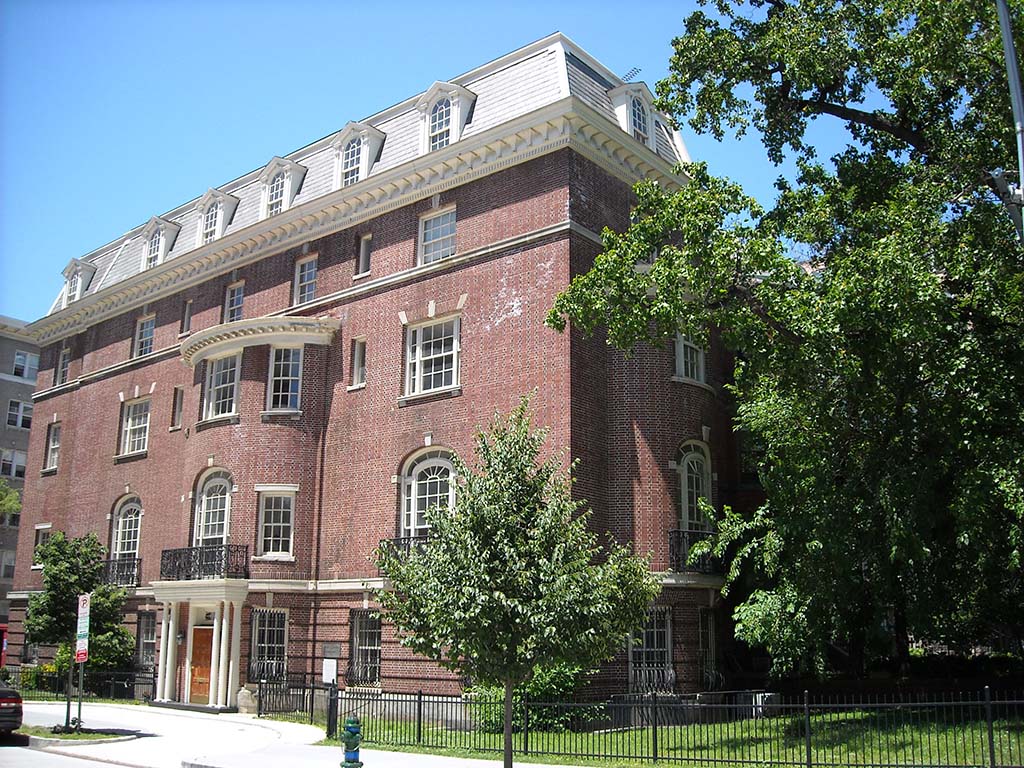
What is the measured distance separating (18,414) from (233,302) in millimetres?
33553

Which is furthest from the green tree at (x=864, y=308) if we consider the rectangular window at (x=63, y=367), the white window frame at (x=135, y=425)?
the rectangular window at (x=63, y=367)

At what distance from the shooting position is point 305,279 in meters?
32.3

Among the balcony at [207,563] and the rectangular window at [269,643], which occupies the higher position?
the balcony at [207,563]

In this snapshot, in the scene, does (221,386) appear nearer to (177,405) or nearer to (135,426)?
(177,405)

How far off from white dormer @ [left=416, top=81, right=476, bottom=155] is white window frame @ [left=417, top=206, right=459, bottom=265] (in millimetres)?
1925

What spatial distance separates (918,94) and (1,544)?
184 ft

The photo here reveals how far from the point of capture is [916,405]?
1959cm

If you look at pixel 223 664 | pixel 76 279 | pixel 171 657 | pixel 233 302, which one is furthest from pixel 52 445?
pixel 223 664

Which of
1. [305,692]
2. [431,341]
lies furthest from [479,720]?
[431,341]

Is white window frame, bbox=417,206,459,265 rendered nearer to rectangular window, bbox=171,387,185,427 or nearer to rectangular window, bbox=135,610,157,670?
rectangular window, bbox=171,387,185,427

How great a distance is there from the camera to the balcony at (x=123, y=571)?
112 feet

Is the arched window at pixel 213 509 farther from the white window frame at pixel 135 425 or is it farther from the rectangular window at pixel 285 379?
the white window frame at pixel 135 425

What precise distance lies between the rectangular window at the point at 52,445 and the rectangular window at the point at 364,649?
20.7 meters

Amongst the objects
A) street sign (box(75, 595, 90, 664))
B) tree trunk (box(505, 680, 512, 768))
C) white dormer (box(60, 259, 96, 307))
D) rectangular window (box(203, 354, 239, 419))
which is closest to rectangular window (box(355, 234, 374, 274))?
rectangular window (box(203, 354, 239, 419))
